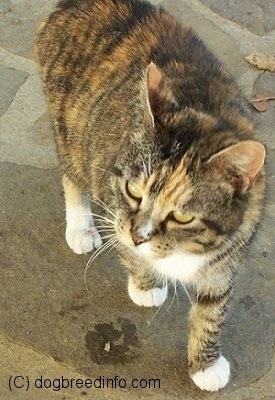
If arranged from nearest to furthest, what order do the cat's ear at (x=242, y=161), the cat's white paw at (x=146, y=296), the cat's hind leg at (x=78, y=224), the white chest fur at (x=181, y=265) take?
1. the cat's ear at (x=242, y=161)
2. the white chest fur at (x=181, y=265)
3. the cat's white paw at (x=146, y=296)
4. the cat's hind leg at (x=78, y=224)

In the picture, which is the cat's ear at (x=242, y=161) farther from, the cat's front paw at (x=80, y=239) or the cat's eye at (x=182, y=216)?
the cat's front paw at (x=80, y=239)

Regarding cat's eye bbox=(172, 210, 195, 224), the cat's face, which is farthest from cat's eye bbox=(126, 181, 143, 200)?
cat's eye bbox=(172, 210, 195, 224)

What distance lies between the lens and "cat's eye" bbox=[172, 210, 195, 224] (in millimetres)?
1819

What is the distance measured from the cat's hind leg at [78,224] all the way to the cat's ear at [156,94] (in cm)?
77

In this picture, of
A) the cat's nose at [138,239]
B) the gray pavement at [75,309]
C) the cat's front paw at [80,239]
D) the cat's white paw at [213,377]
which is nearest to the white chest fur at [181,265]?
the cat's nose at [138,239]

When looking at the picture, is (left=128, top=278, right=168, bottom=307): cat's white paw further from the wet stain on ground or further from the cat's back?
the cat's back

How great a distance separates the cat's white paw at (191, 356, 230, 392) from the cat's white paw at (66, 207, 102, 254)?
62cm

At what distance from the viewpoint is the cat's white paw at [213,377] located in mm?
2270

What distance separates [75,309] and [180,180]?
843 millimetres

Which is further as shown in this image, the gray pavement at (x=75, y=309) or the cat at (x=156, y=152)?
the gray pavement at (x=75, y=309)

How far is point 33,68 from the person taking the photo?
3.18m

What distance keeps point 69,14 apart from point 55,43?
0.11 m

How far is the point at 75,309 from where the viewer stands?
248 cm

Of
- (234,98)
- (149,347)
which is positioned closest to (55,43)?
(234,98)
